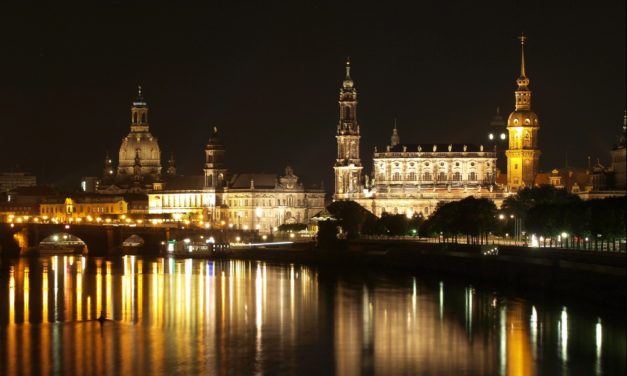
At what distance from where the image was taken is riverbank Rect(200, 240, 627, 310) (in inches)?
2766

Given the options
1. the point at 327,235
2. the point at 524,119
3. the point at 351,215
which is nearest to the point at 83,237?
the point at 351,215

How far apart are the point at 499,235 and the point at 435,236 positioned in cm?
1073

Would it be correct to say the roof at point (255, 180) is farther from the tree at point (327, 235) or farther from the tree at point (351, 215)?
the tree at point (327, 235)

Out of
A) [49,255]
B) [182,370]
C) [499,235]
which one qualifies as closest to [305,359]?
[182,370]

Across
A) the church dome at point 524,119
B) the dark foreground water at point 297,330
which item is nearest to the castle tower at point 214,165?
the church dome at point 524,119

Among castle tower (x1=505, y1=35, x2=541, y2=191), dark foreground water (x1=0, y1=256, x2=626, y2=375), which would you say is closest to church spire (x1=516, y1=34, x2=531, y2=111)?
castle tower (x1=505, y1=35, x2=541, y2=191)

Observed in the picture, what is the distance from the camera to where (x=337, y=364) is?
58.3m

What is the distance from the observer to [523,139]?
15800cm

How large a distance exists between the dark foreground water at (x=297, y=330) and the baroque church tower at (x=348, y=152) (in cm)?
6937

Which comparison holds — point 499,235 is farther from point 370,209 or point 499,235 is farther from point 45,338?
point 45,338

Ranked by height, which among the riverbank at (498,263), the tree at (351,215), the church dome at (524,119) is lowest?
the riverbank at (498,263)

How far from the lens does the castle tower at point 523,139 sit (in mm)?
157375

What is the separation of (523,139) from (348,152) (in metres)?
19.7

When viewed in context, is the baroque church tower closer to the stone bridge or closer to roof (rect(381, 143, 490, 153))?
roof (rect(381, 143, 490, 153))
